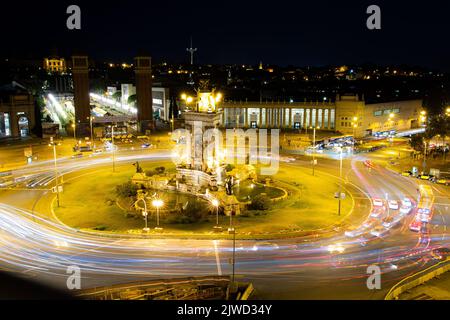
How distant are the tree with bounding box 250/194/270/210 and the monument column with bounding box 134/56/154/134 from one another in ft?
204

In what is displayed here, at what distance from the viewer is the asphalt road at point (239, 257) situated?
25.8m

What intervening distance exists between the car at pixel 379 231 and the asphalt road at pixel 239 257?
0.44 meters

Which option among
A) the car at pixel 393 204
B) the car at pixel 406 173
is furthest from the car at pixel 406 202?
the car at pixel 406 173

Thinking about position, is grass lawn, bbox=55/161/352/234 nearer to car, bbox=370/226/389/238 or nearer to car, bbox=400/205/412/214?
car, bbox=370/226/389/238

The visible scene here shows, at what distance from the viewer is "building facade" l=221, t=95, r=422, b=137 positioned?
97750mm

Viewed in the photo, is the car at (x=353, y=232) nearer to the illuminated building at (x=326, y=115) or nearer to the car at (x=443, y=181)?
the car at (x=443, y=181)

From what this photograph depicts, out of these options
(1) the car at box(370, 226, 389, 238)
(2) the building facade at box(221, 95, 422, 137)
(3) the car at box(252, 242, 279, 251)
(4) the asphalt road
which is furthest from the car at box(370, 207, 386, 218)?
(2) the building facade at box(221, 95, 422, 137)

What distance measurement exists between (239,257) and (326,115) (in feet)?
252

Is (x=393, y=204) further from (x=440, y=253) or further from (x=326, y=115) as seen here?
(x=326, y=115)

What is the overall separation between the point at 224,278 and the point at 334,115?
271 feet

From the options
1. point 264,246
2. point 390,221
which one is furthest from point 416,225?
point 264,246

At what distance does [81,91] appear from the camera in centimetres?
9800

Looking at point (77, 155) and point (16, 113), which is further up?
point (16, 113)
